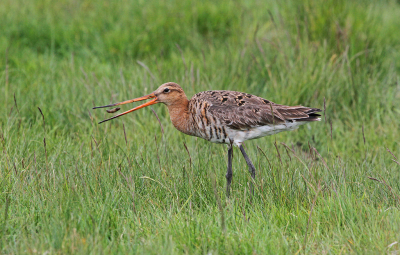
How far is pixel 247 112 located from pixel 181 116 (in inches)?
27.4

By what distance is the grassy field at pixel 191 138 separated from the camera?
11.7 feet

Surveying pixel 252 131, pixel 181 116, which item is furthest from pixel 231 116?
pixel 181 116

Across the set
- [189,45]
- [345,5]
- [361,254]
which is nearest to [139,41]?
[189,45]

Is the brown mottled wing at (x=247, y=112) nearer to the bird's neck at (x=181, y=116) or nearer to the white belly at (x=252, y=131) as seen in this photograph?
the white belly at (x=252, y=131)

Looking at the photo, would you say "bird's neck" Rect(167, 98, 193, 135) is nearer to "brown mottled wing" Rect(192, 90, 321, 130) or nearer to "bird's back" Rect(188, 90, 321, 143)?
"bird's back" Rect(188, 90, 321, 143)

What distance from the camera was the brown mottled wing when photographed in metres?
4.82

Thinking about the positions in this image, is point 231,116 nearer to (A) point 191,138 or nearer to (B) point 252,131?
(B) point 252,131

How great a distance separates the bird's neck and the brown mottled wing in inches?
8.4

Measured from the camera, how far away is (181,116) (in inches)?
198

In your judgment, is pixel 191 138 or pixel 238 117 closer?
pixel 238 117

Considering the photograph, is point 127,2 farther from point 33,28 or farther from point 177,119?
point 177,119

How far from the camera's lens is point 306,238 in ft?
11.8

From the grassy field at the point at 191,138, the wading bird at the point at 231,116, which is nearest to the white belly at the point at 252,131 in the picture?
the wading bird at the point at 231,116

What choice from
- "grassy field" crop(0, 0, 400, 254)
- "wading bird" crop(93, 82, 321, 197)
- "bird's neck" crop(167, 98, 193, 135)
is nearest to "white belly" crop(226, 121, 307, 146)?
"wading bird" crop(93, 82, 321, 197)
